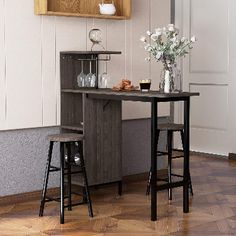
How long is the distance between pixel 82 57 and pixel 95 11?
481mm

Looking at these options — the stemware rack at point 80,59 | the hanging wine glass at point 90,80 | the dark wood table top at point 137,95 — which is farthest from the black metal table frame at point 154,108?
the stemware rack at point 80,59

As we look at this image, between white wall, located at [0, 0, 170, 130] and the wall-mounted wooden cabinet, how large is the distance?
0.08 metres

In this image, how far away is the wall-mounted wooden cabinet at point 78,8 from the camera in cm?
500

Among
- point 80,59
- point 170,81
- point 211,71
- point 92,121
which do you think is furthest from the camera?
point 211,71

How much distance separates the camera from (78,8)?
539 centimetres

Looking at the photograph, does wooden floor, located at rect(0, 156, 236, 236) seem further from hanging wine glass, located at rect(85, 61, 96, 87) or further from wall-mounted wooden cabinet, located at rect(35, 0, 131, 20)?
wall-mounted wooden cabinet, located at rect(35, 0, 131, 20)

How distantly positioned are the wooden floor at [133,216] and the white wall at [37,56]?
0.77 metres

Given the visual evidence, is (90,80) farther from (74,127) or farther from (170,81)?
(170,81)

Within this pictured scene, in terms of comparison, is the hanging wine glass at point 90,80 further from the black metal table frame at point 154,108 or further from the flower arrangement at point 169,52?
the flower arrangement at point 169,52

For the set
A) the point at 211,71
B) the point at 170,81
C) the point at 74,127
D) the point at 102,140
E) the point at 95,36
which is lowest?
the point at 102,140

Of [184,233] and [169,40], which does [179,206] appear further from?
[169,40]

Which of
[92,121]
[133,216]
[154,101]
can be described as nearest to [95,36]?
[92,121]

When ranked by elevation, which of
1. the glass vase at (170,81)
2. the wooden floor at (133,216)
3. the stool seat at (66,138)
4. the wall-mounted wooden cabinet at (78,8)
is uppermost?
the wall-mounted wooden cabinet at (78,8)

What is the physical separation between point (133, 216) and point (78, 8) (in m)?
2.00
